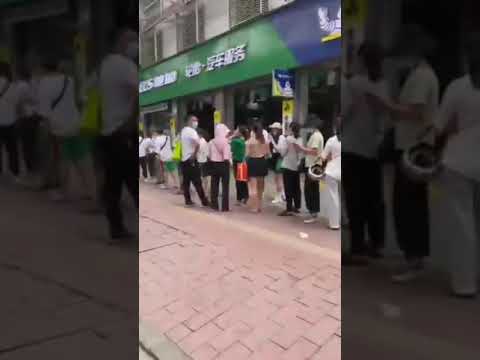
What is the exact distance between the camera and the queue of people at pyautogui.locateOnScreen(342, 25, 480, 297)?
1.22m

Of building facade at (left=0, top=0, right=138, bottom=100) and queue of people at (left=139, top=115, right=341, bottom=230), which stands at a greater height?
building facade at (left=0, top=0, right=138, bottom=100)

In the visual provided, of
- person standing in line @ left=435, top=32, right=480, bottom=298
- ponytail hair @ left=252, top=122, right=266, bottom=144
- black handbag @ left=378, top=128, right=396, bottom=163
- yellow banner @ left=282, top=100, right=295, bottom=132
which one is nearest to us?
person standing in line @ left=435, top=32, right=480, bottom=298

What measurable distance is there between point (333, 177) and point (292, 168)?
3.91ft

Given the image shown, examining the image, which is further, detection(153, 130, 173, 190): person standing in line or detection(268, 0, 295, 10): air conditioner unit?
detection(153, 130, 173, 190): person standing in line

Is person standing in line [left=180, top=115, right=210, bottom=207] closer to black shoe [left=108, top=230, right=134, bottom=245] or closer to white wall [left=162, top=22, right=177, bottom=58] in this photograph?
white wall [left=162, top=22, right=177, bottom=58]

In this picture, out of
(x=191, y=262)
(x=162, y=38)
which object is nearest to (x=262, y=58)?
(x=162, y=38)

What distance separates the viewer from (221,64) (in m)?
10.5

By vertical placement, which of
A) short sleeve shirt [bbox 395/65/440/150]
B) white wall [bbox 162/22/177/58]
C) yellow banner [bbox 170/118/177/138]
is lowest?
short sleeve shirt [bbox 395/65/440/150]

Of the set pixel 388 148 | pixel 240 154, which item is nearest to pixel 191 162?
pixel 240 154

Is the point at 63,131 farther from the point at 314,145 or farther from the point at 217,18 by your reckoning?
the point at 217,18

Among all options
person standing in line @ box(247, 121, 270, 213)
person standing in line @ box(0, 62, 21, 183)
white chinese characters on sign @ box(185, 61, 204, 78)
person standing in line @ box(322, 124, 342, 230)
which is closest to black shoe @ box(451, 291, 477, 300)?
person standing in line @ box(0, 62, 21, 183)

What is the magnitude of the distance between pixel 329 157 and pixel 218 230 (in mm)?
1537

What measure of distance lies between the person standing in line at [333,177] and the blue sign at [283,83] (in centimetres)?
332

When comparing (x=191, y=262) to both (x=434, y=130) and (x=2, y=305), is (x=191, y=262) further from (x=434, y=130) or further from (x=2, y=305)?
(x=434, y=130)
